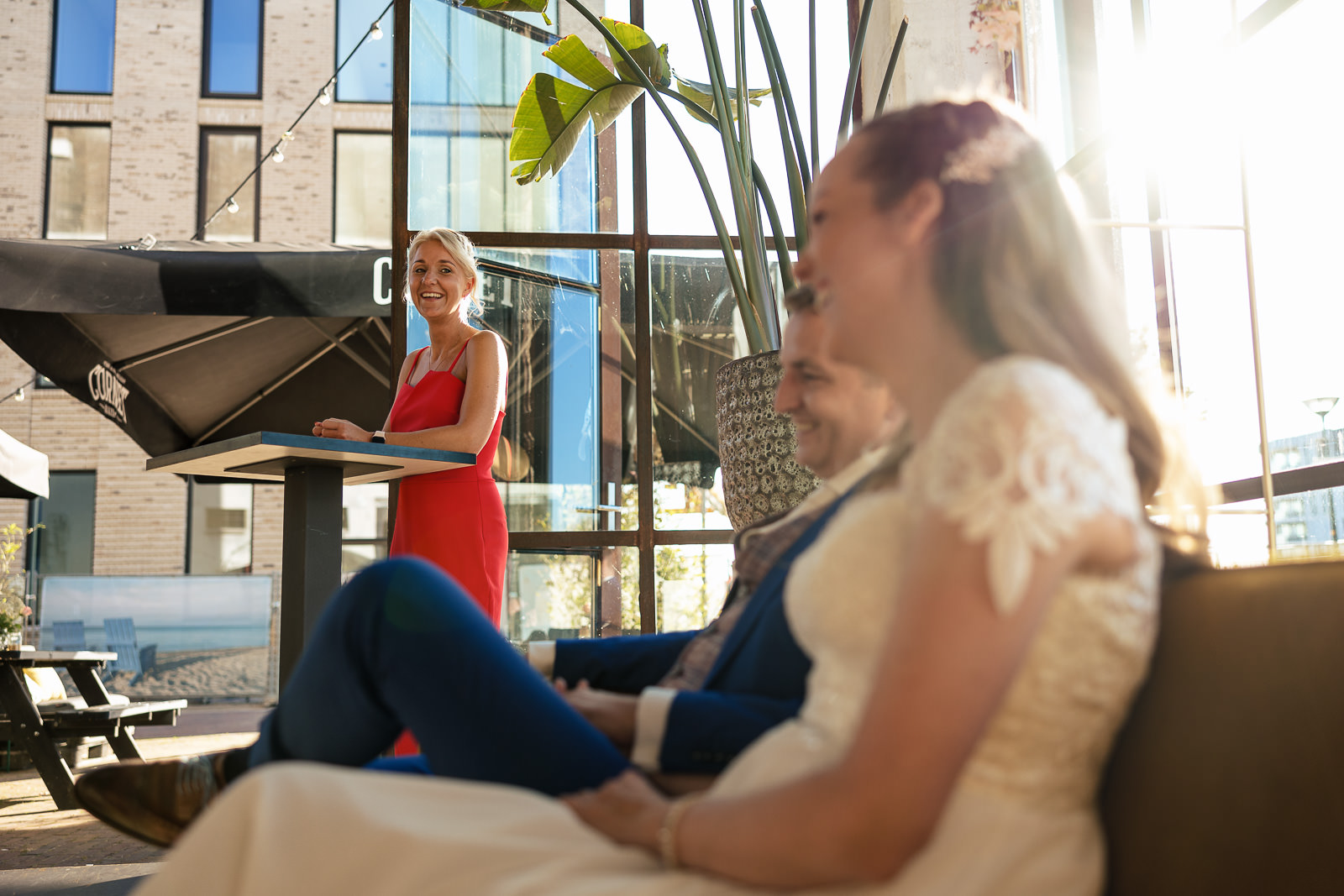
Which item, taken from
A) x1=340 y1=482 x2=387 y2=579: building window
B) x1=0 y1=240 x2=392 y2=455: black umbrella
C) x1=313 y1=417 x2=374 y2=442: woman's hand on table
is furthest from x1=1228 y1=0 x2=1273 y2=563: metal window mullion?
x1=340 y1=482 x2=387 y2=579: building window

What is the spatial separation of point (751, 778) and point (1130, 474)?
40 cm

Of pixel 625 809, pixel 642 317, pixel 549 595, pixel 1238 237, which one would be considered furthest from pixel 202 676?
pixel 625 809

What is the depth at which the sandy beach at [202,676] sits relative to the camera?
10.7 m

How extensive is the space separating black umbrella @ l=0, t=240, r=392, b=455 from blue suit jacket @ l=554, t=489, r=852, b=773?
13.3ft

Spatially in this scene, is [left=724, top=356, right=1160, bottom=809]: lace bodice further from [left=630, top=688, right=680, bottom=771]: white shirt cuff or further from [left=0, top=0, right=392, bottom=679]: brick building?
[left=0, top=0, right=392, bottom=679]: brick building

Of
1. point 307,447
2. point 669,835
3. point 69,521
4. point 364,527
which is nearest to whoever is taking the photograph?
point 669,835

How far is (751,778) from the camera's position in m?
0.92

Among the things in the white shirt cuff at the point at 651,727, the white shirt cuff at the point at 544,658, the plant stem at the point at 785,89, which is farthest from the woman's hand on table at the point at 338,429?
the plant stem at the point at 785,89

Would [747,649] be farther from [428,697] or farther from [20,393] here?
[20,393]

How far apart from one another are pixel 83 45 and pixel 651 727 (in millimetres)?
14886

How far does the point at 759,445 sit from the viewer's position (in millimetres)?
2900

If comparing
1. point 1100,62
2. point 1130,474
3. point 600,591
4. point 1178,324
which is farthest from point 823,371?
point 600,591

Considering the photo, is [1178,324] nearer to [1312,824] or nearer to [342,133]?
[1312,824]

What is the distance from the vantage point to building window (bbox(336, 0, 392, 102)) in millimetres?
13250
